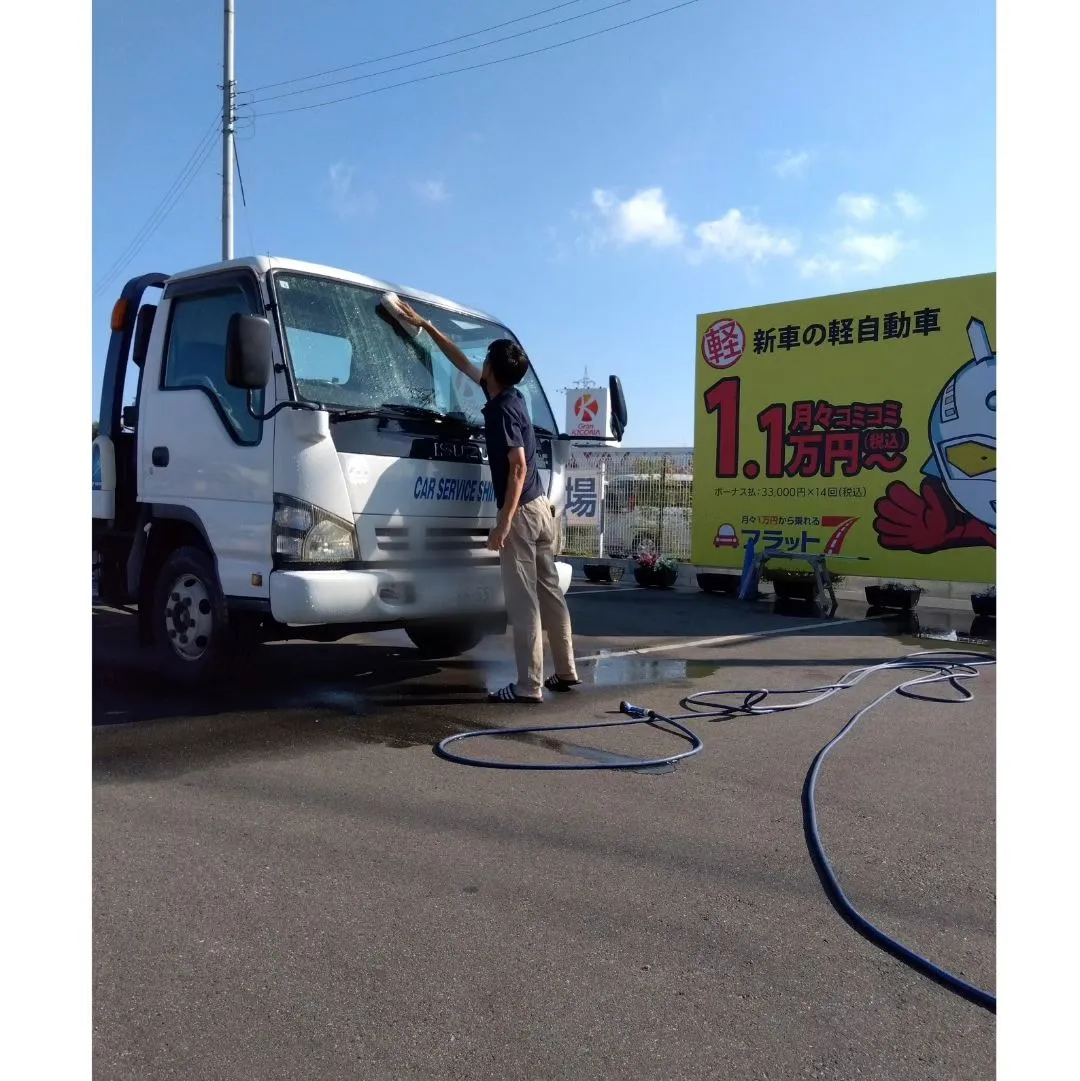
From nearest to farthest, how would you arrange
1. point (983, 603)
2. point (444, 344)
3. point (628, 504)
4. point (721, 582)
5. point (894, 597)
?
1. point (444, 344)
2. point (983, 603)
3. point (894, 597)
4. point (721, 582)
5. point (628, 504)

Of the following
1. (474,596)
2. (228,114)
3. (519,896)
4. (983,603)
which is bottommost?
(519,896)

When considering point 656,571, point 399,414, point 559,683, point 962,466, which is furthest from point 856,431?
point 399,414

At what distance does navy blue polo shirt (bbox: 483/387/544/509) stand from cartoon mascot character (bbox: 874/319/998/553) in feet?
26.0

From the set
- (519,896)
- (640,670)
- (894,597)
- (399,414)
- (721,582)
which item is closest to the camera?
(519,896)

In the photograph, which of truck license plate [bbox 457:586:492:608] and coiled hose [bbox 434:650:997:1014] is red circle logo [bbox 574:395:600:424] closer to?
coiled hose [bbox 434:650:997:1014]

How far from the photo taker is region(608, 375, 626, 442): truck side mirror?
711cm

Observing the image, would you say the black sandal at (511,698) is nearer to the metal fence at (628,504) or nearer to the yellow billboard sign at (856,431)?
the yellow billboard sign at (856,431)

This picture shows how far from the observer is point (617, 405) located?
712cm

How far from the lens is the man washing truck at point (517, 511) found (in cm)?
552

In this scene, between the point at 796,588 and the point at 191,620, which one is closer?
the point at 191,620

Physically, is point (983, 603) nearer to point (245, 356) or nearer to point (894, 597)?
point (894, 597)

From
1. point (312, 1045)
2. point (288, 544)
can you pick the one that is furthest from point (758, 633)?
point (312, 1045)

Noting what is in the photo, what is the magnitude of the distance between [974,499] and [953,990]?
10285 mm

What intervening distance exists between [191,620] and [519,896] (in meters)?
3.44
